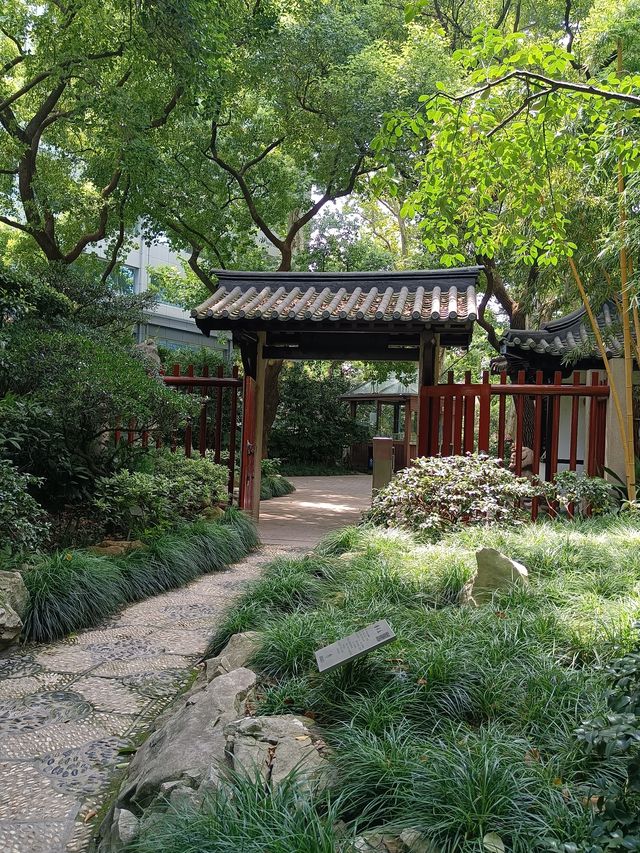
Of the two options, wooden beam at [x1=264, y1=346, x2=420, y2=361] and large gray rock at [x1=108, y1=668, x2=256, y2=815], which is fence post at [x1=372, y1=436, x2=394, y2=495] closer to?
wooden beam at [x1=264, y1=346, x2=420, y2=361]

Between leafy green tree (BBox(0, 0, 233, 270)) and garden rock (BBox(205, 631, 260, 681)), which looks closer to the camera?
garden rock (BBox(205, 631, 260, 681))

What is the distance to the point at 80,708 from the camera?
343 cm

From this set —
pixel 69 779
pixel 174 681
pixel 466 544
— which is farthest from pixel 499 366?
pixel 69 779

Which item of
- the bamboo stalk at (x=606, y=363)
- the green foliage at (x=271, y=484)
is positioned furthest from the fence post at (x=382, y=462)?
the green foliage at (x=271, y=484)

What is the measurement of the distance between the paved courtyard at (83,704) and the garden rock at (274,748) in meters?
0.61

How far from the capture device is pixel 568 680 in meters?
2.74

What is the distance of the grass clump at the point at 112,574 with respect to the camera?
4.46 metres

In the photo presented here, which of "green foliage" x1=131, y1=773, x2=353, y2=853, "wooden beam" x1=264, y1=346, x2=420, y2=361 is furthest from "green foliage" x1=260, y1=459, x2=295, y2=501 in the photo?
"green foliage" x1=131, y1=773, x2=353, y2=853

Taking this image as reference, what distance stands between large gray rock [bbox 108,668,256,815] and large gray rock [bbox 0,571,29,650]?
1617 mm

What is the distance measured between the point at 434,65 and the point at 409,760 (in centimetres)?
1143

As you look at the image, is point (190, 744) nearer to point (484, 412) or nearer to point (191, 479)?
point (191, 479)

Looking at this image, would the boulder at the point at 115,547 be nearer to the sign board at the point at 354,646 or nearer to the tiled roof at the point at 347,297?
the tiled roof at the point at 347,297

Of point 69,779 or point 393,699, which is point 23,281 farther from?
point 393,699

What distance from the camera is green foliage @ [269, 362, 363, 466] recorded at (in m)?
20.7
